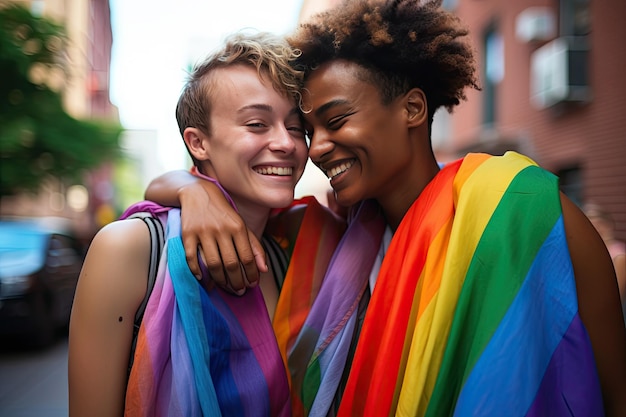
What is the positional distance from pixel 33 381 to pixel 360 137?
18.2 feet

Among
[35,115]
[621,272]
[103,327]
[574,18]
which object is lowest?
[621,272]

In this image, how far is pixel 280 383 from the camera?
1.80m

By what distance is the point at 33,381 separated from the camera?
19.5ft

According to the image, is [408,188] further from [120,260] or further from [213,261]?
[120,260]

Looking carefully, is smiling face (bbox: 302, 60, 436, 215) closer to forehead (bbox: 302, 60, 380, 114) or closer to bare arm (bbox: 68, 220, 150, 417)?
forehead (bbox: 302, 60, 380, 114)

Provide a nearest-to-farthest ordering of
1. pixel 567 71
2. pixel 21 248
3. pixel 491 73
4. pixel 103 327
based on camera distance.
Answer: pixel 103 327
pixel 21 248
pixel 567 71
pixel 491 73

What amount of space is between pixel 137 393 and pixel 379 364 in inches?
28.2

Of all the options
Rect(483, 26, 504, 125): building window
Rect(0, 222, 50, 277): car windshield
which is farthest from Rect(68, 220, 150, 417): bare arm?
Rect(483, 26, 504, 125): building window

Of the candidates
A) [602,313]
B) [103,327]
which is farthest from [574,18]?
[103,327]

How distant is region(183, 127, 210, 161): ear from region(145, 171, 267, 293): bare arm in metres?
0.19

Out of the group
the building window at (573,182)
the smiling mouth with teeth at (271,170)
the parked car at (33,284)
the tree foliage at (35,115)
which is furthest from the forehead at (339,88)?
the tree foliage at (35,115)

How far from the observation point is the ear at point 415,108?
1.96m

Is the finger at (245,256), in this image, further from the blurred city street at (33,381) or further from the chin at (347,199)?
the blurred city street at (33,381)

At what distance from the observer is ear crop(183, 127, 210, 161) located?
1.99 m
